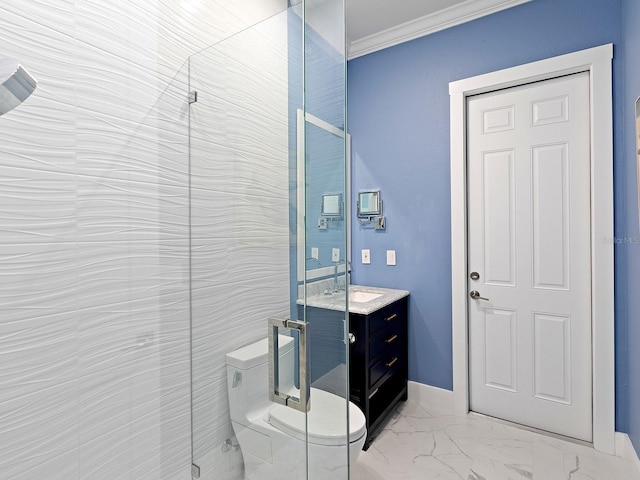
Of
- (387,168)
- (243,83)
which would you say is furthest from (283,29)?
(387,168)

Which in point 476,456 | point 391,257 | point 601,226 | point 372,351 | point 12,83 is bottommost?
point 476,456

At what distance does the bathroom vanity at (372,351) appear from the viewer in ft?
3.33

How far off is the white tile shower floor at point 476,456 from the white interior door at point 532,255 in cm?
16

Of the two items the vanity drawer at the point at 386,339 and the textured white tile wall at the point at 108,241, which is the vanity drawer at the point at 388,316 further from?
the textured white tile wall at the point at 108,241

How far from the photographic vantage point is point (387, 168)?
8.69ft

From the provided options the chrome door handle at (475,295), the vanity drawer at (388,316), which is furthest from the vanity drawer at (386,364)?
the chrome door handle at (475,295)

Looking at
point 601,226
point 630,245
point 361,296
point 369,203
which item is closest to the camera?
point 630,245

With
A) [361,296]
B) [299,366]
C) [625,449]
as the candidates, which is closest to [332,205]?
[299,366]

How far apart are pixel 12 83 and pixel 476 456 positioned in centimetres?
237

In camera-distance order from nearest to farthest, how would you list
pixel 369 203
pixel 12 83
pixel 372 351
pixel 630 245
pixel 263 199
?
pixel 12 83 → pixel 263 199 → pixel 630 245 → pixel 372 351 → pixel 369 203

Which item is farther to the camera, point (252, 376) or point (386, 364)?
point (386, 364)

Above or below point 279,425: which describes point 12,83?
above

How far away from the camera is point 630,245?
68.0 inches

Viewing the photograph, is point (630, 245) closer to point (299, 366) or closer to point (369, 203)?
point (369, 203)
